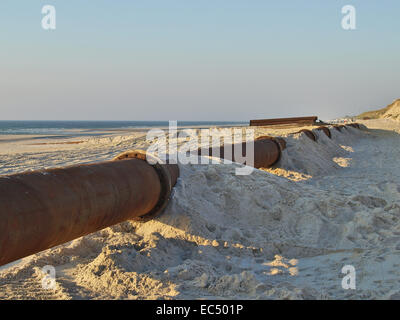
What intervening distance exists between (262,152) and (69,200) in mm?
4841

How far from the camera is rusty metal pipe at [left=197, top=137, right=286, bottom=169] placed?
655 cm

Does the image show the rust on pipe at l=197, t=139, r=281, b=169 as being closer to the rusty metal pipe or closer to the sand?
the rusty metal pipe

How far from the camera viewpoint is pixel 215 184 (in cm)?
480

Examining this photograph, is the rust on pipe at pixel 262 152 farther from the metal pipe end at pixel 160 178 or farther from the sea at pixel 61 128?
the sea at pixel 61 128

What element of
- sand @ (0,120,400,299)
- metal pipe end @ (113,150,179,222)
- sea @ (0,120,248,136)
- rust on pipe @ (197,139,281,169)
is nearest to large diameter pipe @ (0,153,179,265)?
metal pipe end @ (113,150,179,222)

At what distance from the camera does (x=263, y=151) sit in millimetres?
7023

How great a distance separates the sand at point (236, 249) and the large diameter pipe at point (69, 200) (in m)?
0.39

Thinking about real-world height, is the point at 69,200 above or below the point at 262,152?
below

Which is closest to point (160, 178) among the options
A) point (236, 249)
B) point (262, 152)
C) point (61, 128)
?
point (236, 249)

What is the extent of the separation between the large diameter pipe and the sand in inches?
15.5

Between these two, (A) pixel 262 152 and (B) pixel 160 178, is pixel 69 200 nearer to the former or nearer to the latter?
(B) pixel 160 178

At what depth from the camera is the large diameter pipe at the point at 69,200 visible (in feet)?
7.70

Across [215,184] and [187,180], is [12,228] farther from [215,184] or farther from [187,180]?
[215,184]
